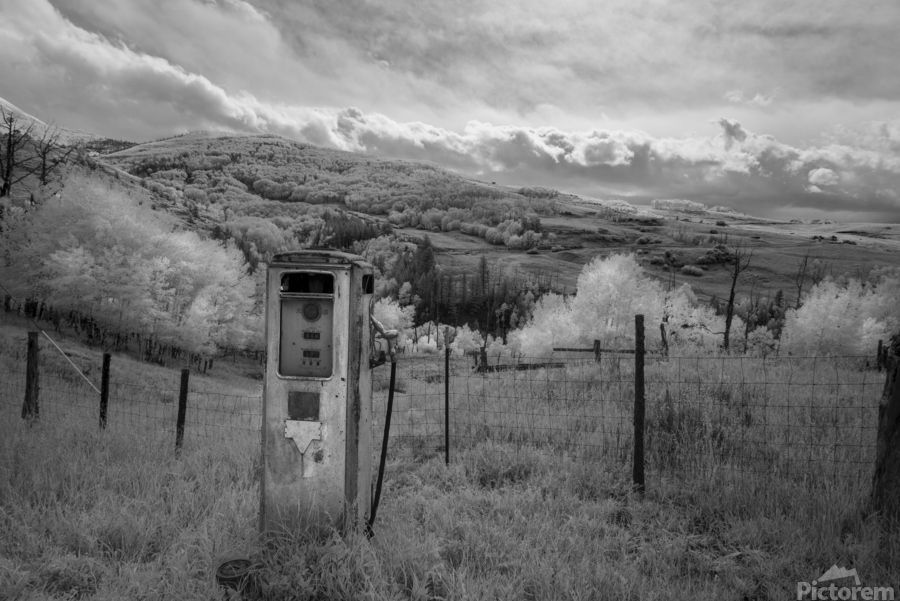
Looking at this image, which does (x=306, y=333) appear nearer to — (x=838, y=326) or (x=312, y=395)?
(x=312, y=395)

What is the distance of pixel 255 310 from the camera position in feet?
178

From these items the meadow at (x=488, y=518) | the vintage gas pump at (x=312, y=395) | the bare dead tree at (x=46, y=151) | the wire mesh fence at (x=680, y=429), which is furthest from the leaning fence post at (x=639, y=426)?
the bare dead tree at (x=46, y=151)

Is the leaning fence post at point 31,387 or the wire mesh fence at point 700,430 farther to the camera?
the leaning fence post at point 31,387

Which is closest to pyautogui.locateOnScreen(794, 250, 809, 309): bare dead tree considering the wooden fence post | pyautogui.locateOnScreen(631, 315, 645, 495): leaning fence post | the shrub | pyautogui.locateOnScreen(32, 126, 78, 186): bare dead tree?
the shrub

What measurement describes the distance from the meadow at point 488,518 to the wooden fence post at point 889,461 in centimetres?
17

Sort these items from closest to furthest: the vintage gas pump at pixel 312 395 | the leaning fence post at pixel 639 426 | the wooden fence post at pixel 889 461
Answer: the vintage gas pump at pixel 312 395
the wooden fence post at pixel 889 461
the leaning fence post at pixel 639 426

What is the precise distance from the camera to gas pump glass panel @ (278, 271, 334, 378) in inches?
127

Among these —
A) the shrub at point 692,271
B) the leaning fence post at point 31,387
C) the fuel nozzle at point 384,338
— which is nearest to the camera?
the fuel nozzle at point 384,338

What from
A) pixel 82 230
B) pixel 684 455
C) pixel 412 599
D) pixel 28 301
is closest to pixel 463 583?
pixel 412 599

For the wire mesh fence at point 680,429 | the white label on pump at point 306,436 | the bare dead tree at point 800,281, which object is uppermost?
the bare dead tree at point 800,281

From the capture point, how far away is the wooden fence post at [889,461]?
12.4ft

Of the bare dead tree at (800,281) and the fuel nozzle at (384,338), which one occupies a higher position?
the bare dead tree at (800,281)

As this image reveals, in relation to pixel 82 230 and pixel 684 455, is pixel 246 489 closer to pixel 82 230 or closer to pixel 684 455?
pixel 684 455

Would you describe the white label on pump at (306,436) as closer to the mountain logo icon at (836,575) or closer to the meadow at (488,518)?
the meadow at (488,518)
